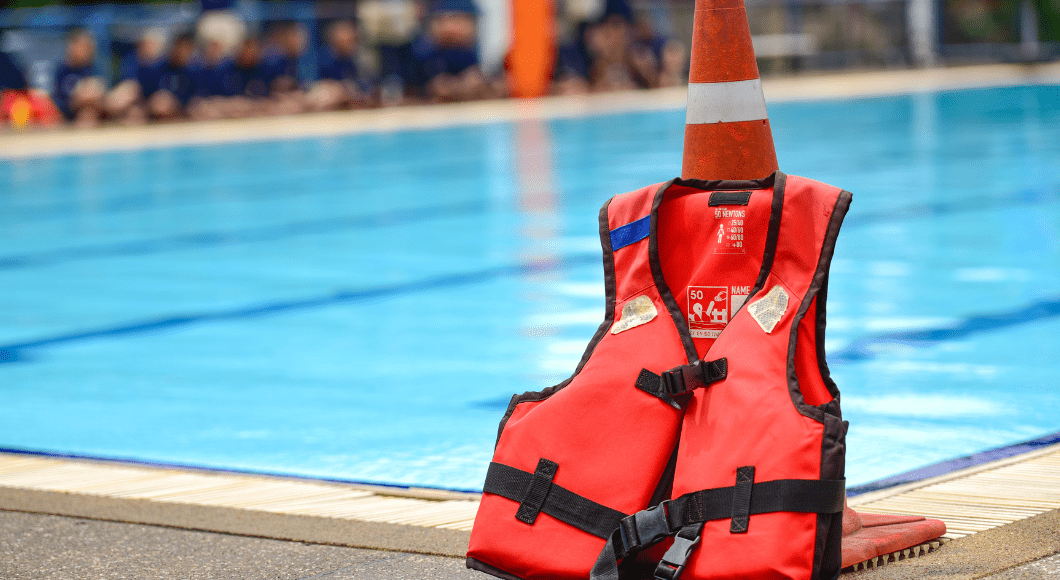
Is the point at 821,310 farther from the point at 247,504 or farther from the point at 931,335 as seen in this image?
the point at 931,335

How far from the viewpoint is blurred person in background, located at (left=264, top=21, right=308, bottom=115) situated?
21.3 metres

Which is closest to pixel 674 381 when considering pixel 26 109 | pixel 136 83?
pixel 136 83

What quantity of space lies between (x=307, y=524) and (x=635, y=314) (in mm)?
933

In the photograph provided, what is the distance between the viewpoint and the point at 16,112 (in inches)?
788

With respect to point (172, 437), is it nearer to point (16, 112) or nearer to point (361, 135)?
point (361, 135)

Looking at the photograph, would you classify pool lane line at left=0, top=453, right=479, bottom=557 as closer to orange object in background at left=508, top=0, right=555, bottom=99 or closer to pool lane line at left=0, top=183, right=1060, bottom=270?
pool lane line at left=0, top=183, right=1060, bottom=270

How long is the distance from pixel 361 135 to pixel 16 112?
5.40 meters

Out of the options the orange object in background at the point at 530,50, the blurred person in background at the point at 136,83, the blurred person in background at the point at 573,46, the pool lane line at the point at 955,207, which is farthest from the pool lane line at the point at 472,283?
the orange object in background at the point at 530,50

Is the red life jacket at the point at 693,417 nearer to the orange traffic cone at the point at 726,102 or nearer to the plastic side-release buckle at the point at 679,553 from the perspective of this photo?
the plastic side-release buckle at the point at 679,553

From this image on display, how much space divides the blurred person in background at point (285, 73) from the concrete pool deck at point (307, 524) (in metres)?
18.1

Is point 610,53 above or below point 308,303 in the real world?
below

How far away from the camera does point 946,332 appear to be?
5.30 m

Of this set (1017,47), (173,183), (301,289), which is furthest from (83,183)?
(1017,47)

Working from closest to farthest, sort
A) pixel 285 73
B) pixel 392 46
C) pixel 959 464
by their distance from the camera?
pixel 959 464 < pixel 285 73 < pixel 392 46
